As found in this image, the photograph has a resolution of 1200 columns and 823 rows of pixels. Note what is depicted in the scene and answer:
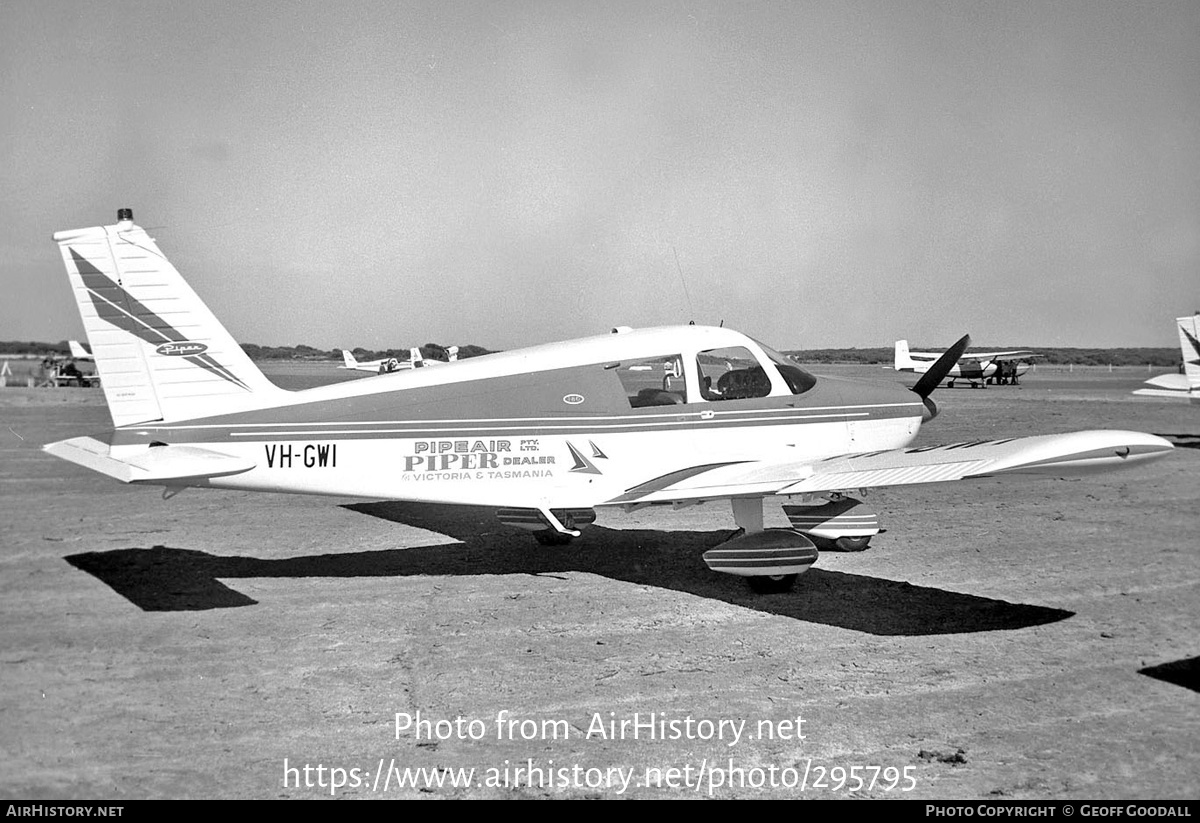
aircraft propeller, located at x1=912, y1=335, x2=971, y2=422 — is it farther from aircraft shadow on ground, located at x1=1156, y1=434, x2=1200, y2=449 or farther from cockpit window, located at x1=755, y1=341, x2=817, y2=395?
aircraft shadow on ground, located at x1=1156, y1=434, x2=1200, y2=449

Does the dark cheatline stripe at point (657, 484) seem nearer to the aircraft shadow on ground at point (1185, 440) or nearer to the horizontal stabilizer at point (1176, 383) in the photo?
the aircraft shadow on ground at point (1185, 440)

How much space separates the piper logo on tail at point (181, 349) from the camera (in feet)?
22.2

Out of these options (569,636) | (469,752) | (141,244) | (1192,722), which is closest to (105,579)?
(141,244)

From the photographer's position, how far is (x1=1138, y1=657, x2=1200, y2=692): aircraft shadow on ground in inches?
197

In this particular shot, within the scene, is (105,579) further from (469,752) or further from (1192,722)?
(1192,722)

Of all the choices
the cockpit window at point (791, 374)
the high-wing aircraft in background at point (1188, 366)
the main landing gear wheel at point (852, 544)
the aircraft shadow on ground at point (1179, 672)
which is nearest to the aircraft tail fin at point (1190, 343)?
the high-wing aircraft in background at point (1188, 366)

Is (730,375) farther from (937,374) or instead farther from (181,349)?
(181,349)

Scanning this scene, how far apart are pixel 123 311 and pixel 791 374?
6110 millimetres

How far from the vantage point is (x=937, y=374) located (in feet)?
28.3

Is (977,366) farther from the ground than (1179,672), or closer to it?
farther from the ground

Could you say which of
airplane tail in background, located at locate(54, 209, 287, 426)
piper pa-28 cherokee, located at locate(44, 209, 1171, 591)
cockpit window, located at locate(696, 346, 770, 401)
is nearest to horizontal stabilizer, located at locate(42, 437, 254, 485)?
piper pa-28 cherokee, located at locate(44, 209, 1171, 591)

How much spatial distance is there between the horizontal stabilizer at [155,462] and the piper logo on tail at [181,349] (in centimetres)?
82

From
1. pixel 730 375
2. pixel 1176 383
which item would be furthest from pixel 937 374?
pixel 1176 383

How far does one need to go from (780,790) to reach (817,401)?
4718mm
